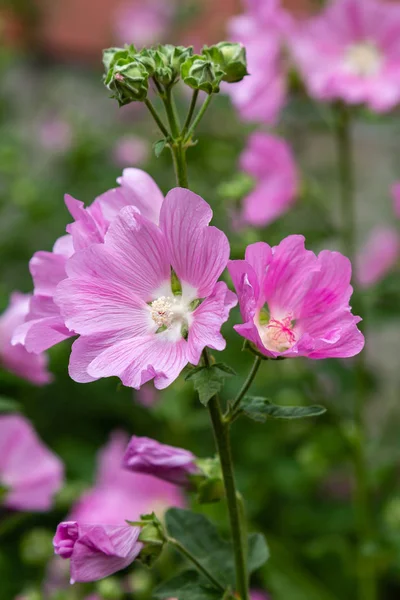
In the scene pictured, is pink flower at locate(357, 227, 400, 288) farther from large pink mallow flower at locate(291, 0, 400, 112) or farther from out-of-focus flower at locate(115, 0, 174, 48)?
out-of-focus flower at locate(115, 0, 174, 48)

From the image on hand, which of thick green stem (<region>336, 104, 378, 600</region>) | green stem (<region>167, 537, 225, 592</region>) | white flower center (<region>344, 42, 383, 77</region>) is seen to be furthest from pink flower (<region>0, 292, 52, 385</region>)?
white flower center (<region>344, 42, 383, 77</region>)

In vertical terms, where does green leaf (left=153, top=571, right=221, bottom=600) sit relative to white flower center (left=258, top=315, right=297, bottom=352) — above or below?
below

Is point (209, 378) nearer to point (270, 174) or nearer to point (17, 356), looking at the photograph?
point (17, 356)

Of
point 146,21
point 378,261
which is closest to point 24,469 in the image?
point 378,261

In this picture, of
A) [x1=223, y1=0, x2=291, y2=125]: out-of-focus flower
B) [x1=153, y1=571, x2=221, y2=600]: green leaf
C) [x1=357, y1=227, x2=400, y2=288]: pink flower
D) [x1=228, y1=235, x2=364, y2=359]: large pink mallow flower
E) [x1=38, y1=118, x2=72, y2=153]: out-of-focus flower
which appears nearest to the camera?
[x1=228, y1=235, x2=364, y2=359]: large pink mallow flower

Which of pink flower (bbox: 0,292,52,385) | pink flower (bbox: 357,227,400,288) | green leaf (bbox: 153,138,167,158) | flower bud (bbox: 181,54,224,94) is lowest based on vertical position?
pink flower (bbox: 0,292,52,385)
